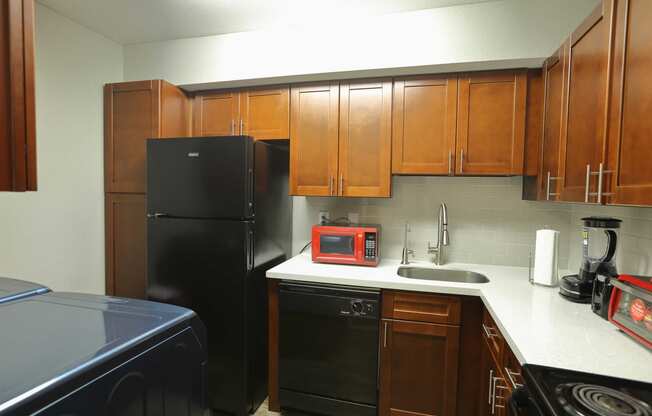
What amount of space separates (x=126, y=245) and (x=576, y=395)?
8.59 feet

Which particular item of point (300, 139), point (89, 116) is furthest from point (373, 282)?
point (89, 116)

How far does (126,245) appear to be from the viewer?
94.3 inches

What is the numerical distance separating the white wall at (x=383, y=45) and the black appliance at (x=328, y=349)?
1408 mm

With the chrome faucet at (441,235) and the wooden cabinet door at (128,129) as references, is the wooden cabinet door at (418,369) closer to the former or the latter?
the chrome faucet at (441,235)

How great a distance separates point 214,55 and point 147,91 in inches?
20.9

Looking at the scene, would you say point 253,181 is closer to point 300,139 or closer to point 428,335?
point 300,139

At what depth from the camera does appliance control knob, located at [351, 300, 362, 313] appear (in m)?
1.88

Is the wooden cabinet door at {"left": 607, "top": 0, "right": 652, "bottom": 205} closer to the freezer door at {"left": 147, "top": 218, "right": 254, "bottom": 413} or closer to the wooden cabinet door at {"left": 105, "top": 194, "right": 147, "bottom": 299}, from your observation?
the freezer door at {"left": 147, "top": 218, "right": 254, "bottom": 413}

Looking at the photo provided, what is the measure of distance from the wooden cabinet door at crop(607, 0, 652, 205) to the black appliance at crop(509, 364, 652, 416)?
0.54 m

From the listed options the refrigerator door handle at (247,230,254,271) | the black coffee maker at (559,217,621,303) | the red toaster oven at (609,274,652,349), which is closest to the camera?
the red toaster oven at (609,274,652,349)

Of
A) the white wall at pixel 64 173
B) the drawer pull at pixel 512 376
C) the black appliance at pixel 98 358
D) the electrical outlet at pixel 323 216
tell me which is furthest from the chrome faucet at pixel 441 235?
the white wall at pixel 64 173

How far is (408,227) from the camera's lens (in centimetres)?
244

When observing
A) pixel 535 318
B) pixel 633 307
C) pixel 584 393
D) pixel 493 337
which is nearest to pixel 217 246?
pixel 493 337

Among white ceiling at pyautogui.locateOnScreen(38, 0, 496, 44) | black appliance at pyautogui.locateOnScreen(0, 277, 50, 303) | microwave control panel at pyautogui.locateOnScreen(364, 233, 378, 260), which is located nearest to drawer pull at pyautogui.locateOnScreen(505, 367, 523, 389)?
microwave control panel at pyautogui.locateOnScreen(364, 233, 378, 260)
